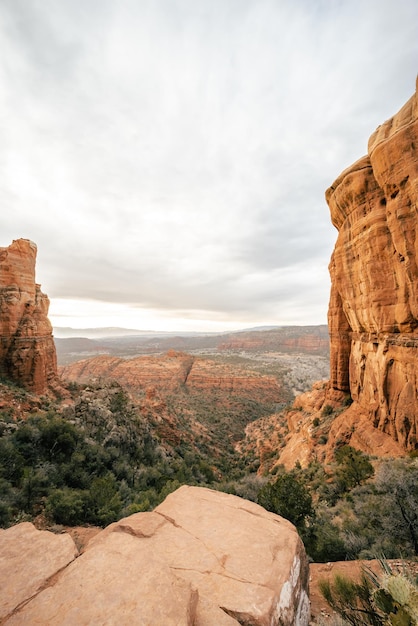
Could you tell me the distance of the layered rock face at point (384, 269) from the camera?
1222 cm

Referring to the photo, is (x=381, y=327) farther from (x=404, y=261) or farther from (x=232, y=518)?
(x=232, y=518)

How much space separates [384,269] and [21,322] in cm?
3029

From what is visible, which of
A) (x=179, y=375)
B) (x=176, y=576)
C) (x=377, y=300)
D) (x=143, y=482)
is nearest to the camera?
(x=176, y=576)

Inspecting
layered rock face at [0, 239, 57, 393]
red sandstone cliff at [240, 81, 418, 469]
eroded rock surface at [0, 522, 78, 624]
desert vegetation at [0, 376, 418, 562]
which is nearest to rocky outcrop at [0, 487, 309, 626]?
eroded rock surface at [0, 522, 78, 624]

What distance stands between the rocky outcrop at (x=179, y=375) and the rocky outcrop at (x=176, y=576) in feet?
200

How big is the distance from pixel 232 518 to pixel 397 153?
16101mm

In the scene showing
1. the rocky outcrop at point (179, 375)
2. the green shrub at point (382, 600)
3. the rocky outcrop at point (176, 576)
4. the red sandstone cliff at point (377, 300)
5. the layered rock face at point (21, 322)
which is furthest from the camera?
the rocky outcrop at point (179, 375)

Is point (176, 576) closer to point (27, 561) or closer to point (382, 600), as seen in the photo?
point (27, 561)

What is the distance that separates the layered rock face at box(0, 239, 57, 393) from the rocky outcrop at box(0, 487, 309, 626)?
24453mm

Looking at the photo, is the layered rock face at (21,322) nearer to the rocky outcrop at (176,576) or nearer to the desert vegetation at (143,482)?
the desert vegetation at (143,482)

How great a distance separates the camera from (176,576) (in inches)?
118

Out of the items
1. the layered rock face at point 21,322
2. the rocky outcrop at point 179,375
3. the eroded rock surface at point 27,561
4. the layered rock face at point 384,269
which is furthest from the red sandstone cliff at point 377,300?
the rocky outcrop at point 179,375

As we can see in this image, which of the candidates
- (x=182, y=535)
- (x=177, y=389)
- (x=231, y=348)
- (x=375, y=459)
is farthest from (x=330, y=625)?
(x=231, y=348)

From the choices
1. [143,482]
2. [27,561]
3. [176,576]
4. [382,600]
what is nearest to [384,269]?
[382,600]
